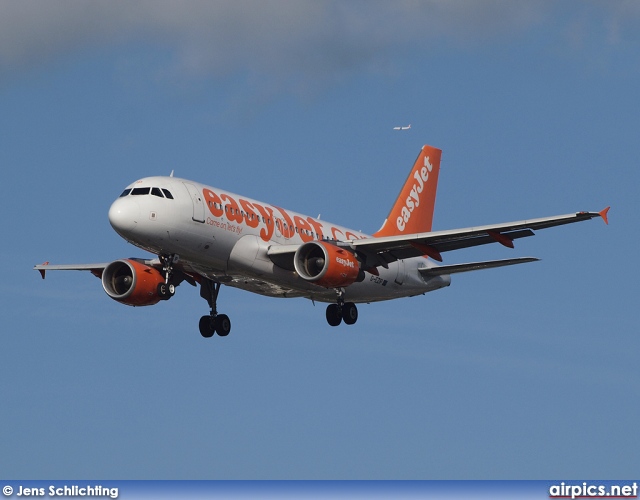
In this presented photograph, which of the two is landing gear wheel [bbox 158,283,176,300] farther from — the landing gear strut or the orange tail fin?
the orange tail fin

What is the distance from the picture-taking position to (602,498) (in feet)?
141

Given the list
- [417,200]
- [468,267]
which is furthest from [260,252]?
[417,200]

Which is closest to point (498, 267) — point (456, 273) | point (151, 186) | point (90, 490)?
point (456, 273)

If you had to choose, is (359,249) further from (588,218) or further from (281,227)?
(588,218)

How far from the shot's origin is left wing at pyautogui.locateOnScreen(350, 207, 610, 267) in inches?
2072

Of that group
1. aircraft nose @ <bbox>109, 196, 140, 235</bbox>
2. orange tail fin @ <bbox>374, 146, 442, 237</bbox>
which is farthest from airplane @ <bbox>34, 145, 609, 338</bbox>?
orange tail fin @ <bbox>374, 146, 442, 237</bbox>

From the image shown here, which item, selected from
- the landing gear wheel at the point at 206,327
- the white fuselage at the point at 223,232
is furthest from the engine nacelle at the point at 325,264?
the landing gear wheel at the point at 206,327

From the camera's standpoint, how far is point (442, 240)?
55.8 meters

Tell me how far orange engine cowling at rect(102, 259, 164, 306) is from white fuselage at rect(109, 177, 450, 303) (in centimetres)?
240

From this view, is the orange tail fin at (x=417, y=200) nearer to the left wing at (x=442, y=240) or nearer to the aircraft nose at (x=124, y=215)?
the left wing at (x=442, y=240)

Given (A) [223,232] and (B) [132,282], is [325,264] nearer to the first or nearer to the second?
(A) [223,232]

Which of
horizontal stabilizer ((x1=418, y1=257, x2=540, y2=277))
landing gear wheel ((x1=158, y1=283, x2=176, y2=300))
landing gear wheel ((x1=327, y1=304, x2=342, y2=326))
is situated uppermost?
horizontal stabilizer ((x1=418, y1=257, x2=540, y2=277))

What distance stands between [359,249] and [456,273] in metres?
6.16

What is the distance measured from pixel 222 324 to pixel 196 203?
386 inches
